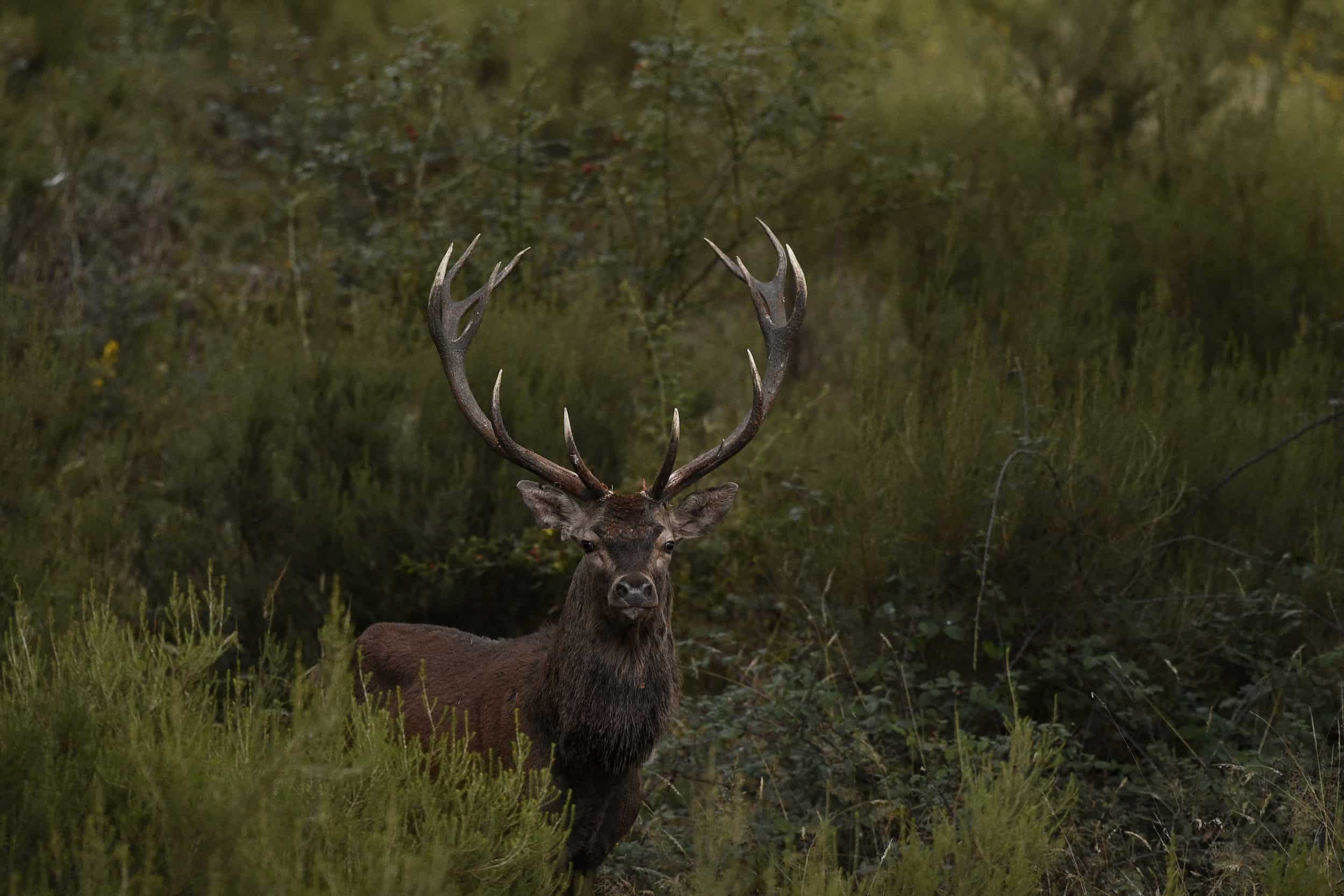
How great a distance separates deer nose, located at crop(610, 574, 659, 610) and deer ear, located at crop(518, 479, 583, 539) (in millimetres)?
396

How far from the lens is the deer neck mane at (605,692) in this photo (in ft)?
13.3

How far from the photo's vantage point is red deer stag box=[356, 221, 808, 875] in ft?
13.4

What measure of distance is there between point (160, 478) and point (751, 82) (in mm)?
3481

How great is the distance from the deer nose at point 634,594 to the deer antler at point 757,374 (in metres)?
0.34

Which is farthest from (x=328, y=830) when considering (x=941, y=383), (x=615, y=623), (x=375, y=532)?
(x=941, y=383)

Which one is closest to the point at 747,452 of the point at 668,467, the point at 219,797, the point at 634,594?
the point at 668,467

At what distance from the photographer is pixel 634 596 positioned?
154 inches

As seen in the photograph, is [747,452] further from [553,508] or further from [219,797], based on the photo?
[219,797]

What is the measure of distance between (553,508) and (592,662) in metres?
0.49

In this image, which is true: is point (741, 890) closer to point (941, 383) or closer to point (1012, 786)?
point (1012, 786)

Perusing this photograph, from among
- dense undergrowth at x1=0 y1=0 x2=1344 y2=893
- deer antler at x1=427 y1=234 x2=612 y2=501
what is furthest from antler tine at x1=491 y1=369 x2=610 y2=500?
dense undergrowth at x1=0 y1=0 x2=1344 y2=893

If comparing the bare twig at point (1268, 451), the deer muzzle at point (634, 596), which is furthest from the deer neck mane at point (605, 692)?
the bare twig at point (1268, 451)

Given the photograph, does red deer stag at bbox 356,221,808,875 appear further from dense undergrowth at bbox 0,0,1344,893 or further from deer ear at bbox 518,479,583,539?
dense undergrowth at bbox 0,0,1344,893

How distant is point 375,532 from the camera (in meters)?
5.90
